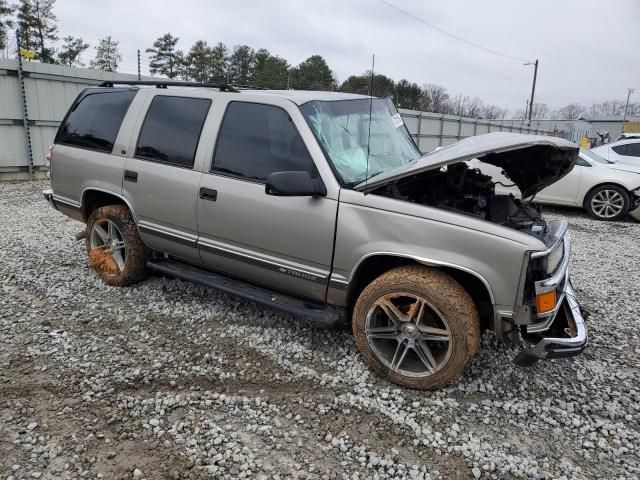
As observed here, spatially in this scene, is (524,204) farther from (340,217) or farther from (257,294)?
(257,294)

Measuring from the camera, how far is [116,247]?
4645 millimetres

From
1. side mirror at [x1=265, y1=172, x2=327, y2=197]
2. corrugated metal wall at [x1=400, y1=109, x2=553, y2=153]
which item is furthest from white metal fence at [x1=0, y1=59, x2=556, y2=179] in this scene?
corrugated metal wall at [x1=400, y1=109, x2=553, y2=153]

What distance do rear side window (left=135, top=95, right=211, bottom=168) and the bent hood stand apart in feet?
5.17

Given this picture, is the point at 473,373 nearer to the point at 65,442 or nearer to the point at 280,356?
the point at 280,356

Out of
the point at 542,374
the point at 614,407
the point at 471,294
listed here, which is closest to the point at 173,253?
the point at 471,294

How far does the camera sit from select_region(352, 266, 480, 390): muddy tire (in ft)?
9.71

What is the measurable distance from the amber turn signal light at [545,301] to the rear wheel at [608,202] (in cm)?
819

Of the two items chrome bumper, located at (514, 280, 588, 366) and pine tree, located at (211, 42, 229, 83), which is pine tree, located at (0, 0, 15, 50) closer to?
pine tree, located at (211, 42, 229, 83)

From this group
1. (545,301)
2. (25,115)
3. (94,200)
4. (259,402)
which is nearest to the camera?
(545,301)

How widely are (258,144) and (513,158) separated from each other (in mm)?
2084

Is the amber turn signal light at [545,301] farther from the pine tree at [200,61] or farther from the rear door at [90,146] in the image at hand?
the pine tree at [200,61]

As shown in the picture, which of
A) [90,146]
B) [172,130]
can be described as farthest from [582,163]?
[90,146]

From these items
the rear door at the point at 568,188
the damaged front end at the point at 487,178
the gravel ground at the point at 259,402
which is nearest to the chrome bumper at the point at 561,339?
the gravel ground at the point at 259,402

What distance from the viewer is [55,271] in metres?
5.08
